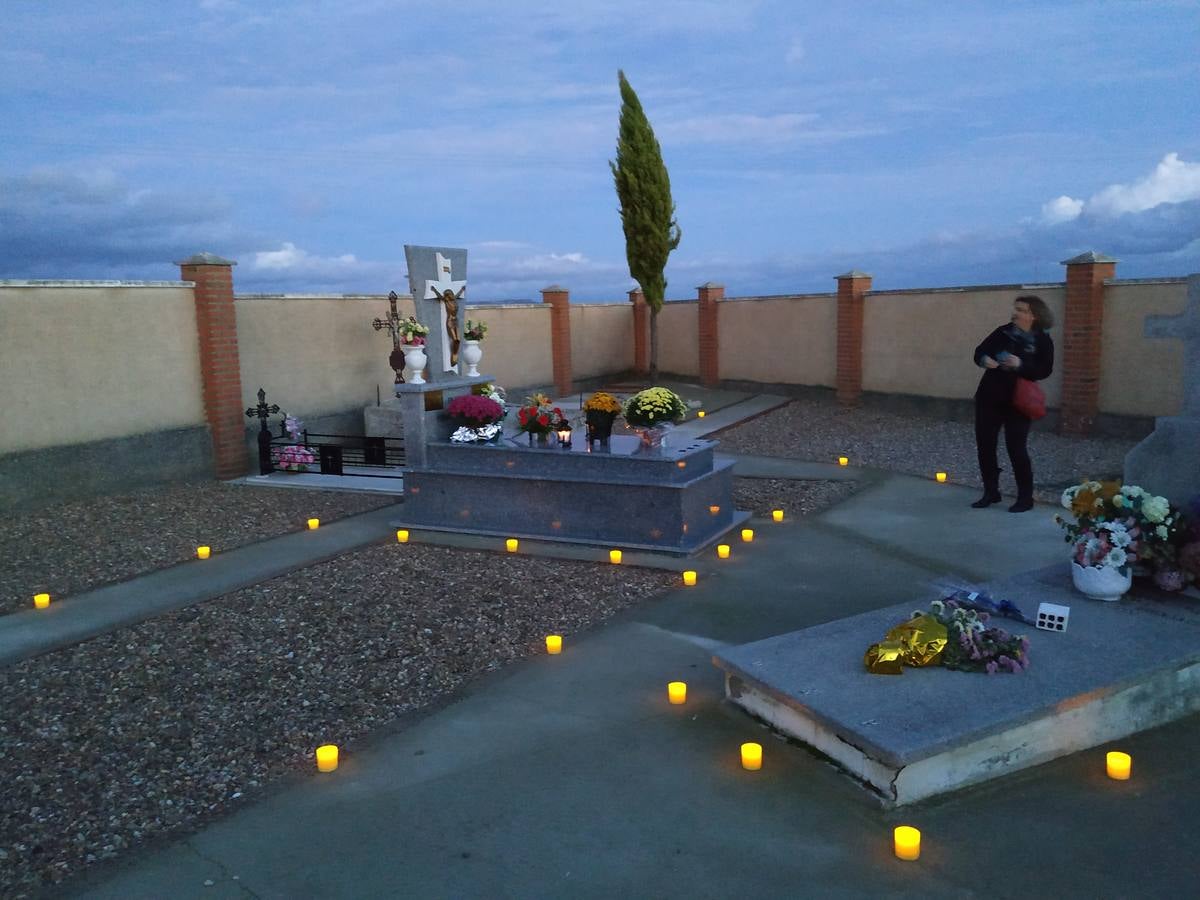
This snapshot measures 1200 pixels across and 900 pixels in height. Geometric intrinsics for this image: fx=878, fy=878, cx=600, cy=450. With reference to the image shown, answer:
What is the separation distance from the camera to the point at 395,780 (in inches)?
165

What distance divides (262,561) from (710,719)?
5.18 metres

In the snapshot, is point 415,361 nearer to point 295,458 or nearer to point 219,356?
point 295,458

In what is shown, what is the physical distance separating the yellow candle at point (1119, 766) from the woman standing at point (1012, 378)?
541 cm

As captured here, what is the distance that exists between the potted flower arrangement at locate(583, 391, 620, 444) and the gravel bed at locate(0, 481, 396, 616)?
10.8 feet

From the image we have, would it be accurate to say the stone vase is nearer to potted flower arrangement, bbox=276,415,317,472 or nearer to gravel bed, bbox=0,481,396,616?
gravel bed, bbox=0,481,396,616

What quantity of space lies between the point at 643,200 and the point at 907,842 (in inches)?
755

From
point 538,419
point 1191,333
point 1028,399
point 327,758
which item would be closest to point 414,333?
point 538,419

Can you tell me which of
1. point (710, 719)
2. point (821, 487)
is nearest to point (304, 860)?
point (710, 719)

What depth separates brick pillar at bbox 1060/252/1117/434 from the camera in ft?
44.4

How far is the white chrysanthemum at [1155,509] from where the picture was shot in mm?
5316

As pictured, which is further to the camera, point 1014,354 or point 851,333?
point 851,333

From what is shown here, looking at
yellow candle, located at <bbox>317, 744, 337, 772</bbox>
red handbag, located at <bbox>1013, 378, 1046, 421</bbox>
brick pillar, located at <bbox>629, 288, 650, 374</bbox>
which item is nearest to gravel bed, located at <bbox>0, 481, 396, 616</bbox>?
yellow candle, located at <bbox>317, 744, 337, 772</bbox>

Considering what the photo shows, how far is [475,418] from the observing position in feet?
30.4

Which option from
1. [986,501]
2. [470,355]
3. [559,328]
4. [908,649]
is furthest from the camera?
[559,328]
